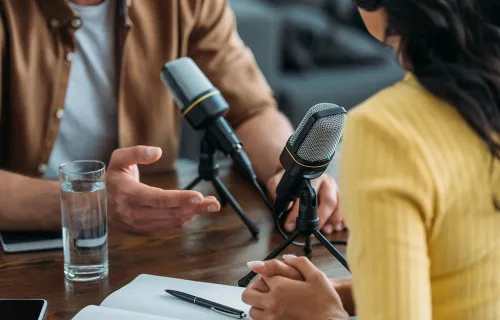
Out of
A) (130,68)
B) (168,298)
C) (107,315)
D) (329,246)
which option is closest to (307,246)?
(329,246)

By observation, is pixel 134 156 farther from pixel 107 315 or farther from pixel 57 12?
pixel 57 12

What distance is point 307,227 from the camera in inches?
45.2

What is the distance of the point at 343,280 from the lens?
98cm

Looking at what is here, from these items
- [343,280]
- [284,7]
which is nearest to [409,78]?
[343,280]

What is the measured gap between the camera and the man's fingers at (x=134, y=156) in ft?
4.00

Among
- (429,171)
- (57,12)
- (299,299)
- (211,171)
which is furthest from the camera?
(57,12)

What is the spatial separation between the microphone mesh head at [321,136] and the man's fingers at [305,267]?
16 centimetres

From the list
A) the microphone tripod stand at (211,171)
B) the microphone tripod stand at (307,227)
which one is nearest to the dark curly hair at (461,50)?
the microphone tripod stand at (307,227)

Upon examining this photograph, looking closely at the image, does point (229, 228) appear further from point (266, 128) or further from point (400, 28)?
point (400, 28)

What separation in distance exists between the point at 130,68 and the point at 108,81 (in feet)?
Answer: 0.19

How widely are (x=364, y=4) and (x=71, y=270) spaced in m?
0.62

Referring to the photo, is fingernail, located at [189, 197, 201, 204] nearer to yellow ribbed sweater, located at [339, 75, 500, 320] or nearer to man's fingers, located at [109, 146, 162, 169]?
man's fingers, located at [109, 146, 162, 169]

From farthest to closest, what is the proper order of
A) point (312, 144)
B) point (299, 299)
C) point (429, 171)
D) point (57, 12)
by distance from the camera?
point (57, 12), point (312, 144), point (299, 299), point (429, 171)

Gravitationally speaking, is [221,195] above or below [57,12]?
below
